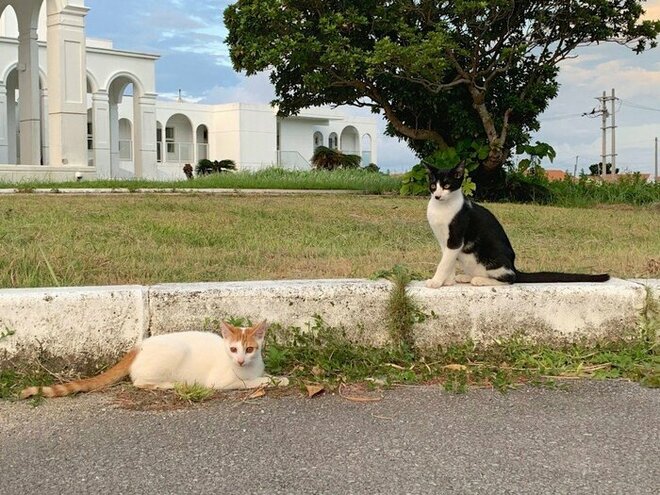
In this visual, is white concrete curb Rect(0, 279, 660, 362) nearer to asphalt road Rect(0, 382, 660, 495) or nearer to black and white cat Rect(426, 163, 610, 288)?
black and white cat Rect(426, 163, 610, 288)

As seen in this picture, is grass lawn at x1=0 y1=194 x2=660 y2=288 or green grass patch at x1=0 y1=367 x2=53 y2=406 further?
grass lawn at x1=0 y1=194 x2=660 y2=288

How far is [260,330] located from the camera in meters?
3.66

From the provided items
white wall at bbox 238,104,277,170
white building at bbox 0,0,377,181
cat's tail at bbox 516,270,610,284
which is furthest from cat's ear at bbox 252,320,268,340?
white wall at bbox 238,104,277,170

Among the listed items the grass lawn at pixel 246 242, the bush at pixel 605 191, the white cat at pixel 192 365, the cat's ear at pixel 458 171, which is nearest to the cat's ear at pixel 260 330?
the white cat at pixel 192 365

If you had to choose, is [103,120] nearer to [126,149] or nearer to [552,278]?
[126,149]

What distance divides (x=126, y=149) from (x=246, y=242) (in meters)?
30.5

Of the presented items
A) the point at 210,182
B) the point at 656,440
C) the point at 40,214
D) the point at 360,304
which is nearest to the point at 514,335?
the point at 360,304

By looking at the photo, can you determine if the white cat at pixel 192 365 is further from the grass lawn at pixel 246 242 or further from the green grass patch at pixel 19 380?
the grass lawn at pixel 246 242

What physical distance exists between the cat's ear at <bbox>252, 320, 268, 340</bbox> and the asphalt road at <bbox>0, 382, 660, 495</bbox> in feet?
1.19

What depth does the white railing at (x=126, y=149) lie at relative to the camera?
3491cm

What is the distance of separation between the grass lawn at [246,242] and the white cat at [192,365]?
1.25m

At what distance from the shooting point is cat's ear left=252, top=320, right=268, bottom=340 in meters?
3.61

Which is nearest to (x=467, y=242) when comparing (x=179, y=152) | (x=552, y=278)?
(x=552, y=278)

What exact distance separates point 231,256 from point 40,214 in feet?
11.3
